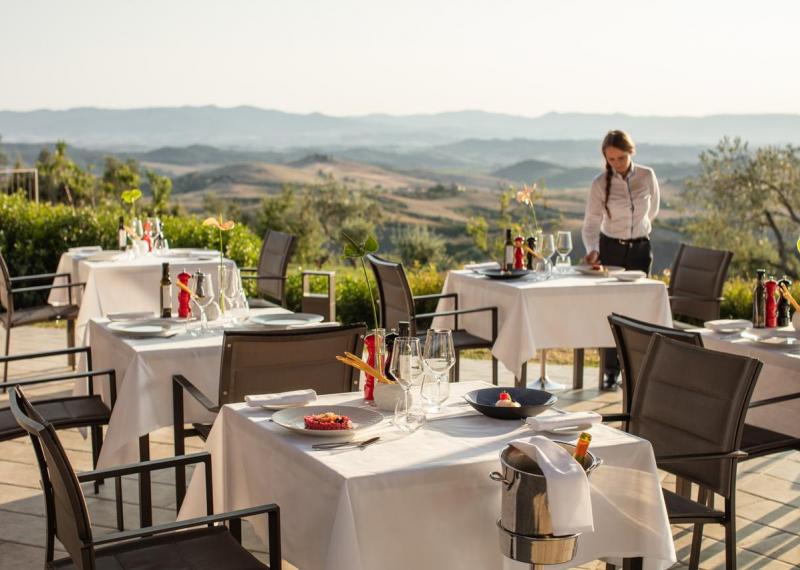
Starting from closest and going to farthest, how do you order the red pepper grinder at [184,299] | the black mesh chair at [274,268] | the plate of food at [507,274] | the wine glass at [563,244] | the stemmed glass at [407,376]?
the stemmed glass at [407,376] → the red pepper grinder at [184,299] → the plate of food at [507,274] → the wine glass at [563,244] → the black mesh chair at [274,268]

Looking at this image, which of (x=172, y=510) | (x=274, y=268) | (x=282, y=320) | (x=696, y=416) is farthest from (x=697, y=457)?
(x=274, y=268)

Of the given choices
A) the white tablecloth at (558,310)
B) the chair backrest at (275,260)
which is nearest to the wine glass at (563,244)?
the white tablecloth at (558,310)

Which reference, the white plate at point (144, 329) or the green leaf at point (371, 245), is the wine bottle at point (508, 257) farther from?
the green leaf at point (371, 245)

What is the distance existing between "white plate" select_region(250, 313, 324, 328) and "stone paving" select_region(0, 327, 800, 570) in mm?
859

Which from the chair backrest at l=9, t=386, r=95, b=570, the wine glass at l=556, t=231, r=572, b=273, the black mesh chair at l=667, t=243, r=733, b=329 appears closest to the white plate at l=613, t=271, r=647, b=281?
the wine glass at l=556, t=231, r=572, b=273

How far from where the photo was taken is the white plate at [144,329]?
4.15 metres

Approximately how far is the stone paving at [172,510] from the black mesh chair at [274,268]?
166cm

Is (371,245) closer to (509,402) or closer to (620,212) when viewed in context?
(509,402)

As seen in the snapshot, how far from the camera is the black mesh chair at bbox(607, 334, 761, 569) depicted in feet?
9.93

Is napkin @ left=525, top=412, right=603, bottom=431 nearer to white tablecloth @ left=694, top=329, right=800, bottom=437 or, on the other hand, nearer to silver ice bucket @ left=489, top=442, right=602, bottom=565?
silver ice bucket @ left=489, top=442, right=602, bottom=565

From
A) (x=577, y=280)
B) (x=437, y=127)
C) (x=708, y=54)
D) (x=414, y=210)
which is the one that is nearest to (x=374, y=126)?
(x=437, y=127)

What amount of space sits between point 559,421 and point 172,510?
2223 millimetres

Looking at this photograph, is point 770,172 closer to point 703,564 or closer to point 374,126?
point 703,564

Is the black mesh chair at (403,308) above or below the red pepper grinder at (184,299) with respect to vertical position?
below
